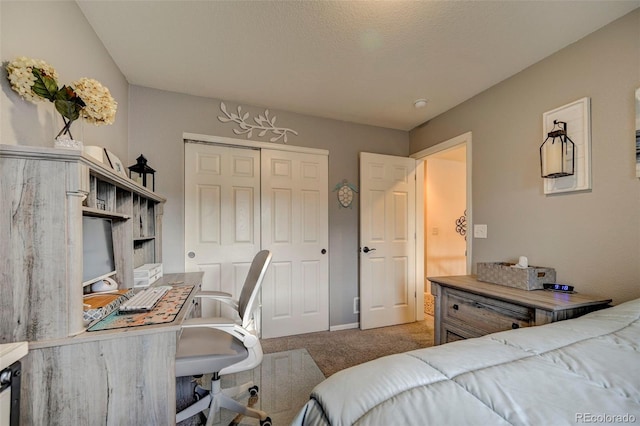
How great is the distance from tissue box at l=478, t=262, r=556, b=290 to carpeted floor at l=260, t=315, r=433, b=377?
3.61 feet

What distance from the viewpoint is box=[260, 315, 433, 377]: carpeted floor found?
2428 mm

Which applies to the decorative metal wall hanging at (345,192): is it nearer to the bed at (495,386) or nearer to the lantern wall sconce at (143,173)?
the lantern wall sconce at (143,173)

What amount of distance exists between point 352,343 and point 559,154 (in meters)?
2.34

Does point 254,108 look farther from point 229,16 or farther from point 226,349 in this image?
point 226,349

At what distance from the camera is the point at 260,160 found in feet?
9.51

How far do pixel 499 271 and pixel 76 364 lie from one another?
2447 millimetres

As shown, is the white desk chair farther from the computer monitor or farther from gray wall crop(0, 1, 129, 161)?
gray wall crop(0, 1, 129, 161)

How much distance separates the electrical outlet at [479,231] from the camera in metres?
2.49

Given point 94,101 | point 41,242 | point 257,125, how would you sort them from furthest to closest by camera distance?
point 257,125 → point 94,101 → point 41,242

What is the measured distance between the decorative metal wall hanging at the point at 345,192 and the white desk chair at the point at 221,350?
162 centimetres

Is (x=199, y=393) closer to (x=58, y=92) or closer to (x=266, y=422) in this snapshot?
(x=266, y=422)

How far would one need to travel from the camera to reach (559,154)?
1842 mm

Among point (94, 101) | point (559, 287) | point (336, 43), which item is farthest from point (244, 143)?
point (559, 287)

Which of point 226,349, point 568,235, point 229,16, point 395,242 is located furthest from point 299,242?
point 568,235
